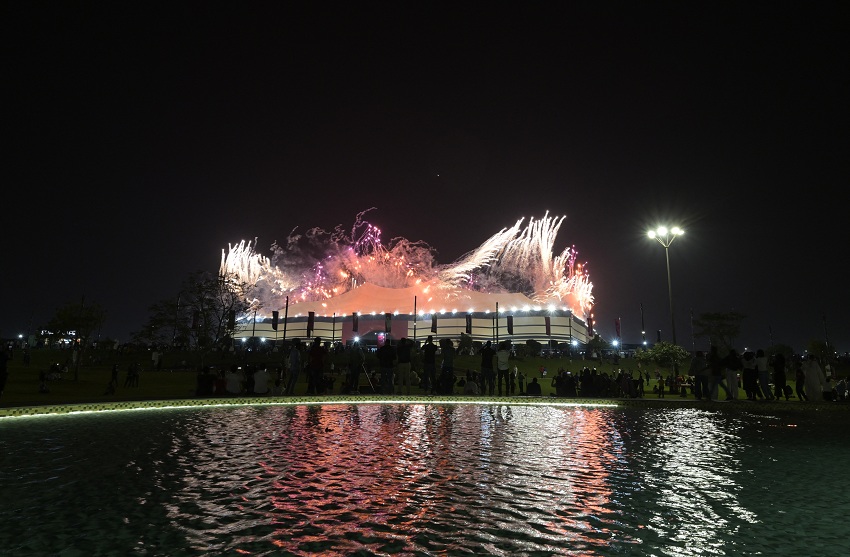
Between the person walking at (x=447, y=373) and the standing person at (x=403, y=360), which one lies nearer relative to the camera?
the standing person at (x=403, y=360)

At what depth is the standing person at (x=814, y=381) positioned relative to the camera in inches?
693

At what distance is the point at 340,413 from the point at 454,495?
951 cm

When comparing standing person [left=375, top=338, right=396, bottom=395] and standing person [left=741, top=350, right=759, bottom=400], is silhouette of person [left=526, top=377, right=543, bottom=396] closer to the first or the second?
standing person [left=375, top=338, right=396, bottom=395]

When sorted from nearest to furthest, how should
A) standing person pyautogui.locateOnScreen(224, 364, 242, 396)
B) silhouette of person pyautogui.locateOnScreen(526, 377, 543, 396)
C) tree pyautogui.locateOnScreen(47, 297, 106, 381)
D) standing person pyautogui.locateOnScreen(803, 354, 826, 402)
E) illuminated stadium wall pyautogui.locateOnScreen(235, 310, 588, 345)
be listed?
1. standing person pyautogui.locateOnScreen(803, 354, 826, 402)
2. standing person pyautogui.locateOnScreen(224, 364, 242, 396)
3. silhouette of person pyautogui.locateOnScreen(526, 377, 543, 396)
4. tree pyautogui.locateOnScreen(47, 297, 106, 381)
5. illuminated stadium wall pyautogui.locateOnScreen(235, 310, 588, 345)

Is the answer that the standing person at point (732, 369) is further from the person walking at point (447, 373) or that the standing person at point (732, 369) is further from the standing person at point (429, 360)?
the standing person at point (429, 360)

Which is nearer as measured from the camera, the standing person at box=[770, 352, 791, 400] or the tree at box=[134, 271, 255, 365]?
the standing person at box=[770, 352, 791, 400]

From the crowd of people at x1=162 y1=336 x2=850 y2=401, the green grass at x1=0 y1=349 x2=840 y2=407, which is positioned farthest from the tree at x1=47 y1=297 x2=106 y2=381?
the crowd of people at x1=162 y1=336 x2=850 y2=401

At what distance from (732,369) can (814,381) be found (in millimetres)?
2806

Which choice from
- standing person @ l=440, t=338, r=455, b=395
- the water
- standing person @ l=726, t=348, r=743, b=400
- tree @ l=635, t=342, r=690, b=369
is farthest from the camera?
tree @ l=635, t=342, r=690, b=369

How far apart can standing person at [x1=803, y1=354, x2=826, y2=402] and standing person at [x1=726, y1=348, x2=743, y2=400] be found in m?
2.21

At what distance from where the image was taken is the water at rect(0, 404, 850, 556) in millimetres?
4184

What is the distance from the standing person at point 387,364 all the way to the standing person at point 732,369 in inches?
432

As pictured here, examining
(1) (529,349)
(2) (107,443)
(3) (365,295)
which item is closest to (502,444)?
(2) (107,443)

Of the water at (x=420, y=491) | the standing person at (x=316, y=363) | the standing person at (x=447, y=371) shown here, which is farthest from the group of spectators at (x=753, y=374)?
the standing person at (x=316, y=363)
